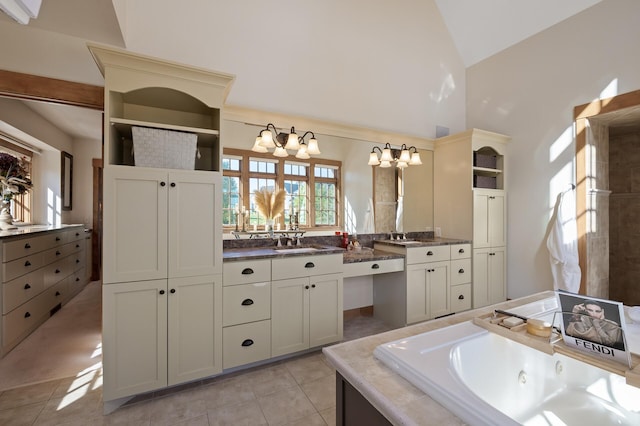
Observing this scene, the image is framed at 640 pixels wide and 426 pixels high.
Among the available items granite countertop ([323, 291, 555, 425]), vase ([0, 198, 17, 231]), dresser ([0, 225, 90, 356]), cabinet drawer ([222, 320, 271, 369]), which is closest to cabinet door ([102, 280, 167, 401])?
cabinet drawer ([222, 320, 271, 369])

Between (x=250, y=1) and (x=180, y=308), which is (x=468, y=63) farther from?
(x=180, y=308)

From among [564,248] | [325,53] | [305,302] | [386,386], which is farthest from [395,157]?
[386,386]

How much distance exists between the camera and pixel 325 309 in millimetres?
2525

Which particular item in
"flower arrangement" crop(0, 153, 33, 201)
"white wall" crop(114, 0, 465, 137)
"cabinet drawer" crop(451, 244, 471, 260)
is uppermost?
"white wall" crop(114, 0, 465, 137)

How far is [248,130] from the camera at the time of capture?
2777mm

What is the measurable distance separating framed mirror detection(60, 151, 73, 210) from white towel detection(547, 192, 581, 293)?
6.34m

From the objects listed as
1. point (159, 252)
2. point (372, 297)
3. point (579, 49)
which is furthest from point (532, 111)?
point (159, 252)

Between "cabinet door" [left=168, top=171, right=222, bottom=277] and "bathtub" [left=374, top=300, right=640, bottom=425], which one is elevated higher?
"cabinet door" [left=168, top=171, right=222, bottom=277]

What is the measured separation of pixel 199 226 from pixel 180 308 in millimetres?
561

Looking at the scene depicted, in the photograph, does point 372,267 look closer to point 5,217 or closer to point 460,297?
point 460,297

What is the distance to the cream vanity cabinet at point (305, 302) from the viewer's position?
231cm

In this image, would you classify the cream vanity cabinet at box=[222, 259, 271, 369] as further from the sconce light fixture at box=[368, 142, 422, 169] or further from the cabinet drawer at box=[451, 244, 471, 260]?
the cabinet drawer at box=[451, 244, 471, 260]

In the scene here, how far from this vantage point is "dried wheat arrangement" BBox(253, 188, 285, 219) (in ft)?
9.27

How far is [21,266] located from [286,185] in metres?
2.53
